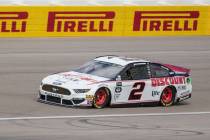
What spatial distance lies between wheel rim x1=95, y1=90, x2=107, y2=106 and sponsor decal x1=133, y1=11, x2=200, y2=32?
1458 cm

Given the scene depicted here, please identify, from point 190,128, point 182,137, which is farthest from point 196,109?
point 182,137

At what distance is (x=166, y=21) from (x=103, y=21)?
3.07 metres

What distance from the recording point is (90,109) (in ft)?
66.1

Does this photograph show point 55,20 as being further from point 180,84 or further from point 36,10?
point 180,84

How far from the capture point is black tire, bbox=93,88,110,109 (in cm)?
2016

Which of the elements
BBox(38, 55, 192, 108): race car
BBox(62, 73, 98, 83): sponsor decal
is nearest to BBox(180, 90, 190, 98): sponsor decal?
BBox(38, 55, 192, 108): race car

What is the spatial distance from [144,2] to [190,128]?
1905 cm

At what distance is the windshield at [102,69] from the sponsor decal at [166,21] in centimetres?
1339

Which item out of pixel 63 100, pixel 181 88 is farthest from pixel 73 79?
pixel 181 88

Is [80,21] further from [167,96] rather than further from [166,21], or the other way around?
[167,96]

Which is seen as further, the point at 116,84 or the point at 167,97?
the point at 167,97

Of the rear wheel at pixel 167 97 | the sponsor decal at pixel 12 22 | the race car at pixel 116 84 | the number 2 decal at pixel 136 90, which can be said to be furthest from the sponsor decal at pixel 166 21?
the number 2 decal at pixel 136 90

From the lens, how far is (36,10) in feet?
109

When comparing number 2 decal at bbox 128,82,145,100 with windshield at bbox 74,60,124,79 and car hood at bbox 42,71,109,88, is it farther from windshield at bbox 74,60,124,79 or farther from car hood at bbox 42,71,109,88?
car hood at bbox 42,71,109,88
